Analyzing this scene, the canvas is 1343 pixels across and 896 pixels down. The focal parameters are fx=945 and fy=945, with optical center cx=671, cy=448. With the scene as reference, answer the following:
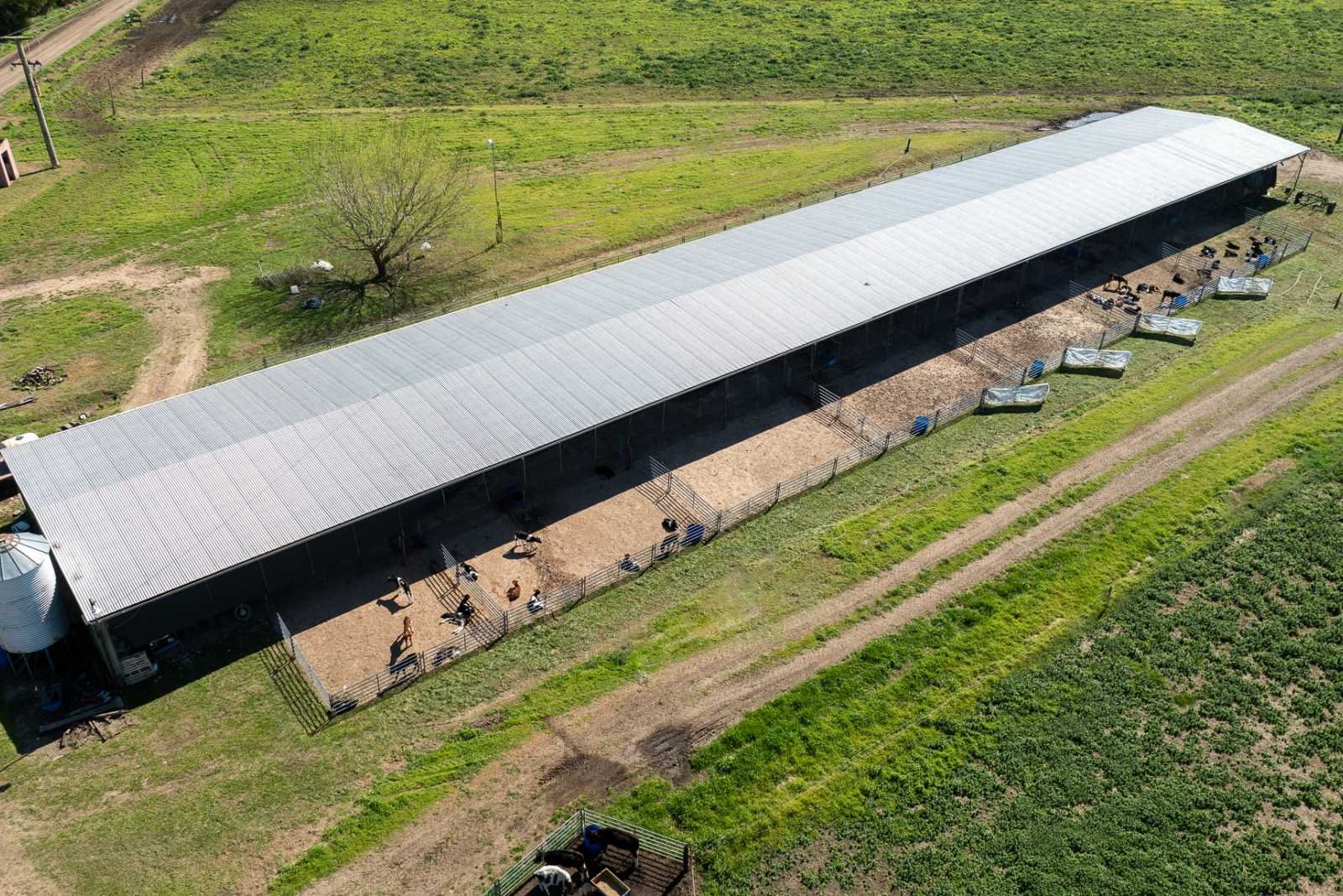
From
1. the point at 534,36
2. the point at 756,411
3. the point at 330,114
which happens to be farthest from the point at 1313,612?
the point at 534,36

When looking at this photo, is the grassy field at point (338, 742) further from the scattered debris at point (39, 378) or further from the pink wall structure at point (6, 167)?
the pink wall structure at point (6, 167)

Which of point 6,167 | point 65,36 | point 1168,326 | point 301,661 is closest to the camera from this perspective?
point 301,661

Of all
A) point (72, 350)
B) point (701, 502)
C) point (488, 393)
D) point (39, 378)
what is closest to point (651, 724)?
point (701, 502)

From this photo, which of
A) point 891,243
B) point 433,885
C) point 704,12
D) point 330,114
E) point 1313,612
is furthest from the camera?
point 704,12

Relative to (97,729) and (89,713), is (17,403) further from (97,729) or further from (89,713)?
(97,729)

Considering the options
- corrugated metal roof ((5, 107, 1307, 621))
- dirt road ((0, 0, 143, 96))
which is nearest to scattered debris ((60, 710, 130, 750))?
corrugated metal roof ((5, 107, 1307, 621))

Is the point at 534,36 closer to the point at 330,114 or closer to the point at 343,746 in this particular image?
the point at 330,114
